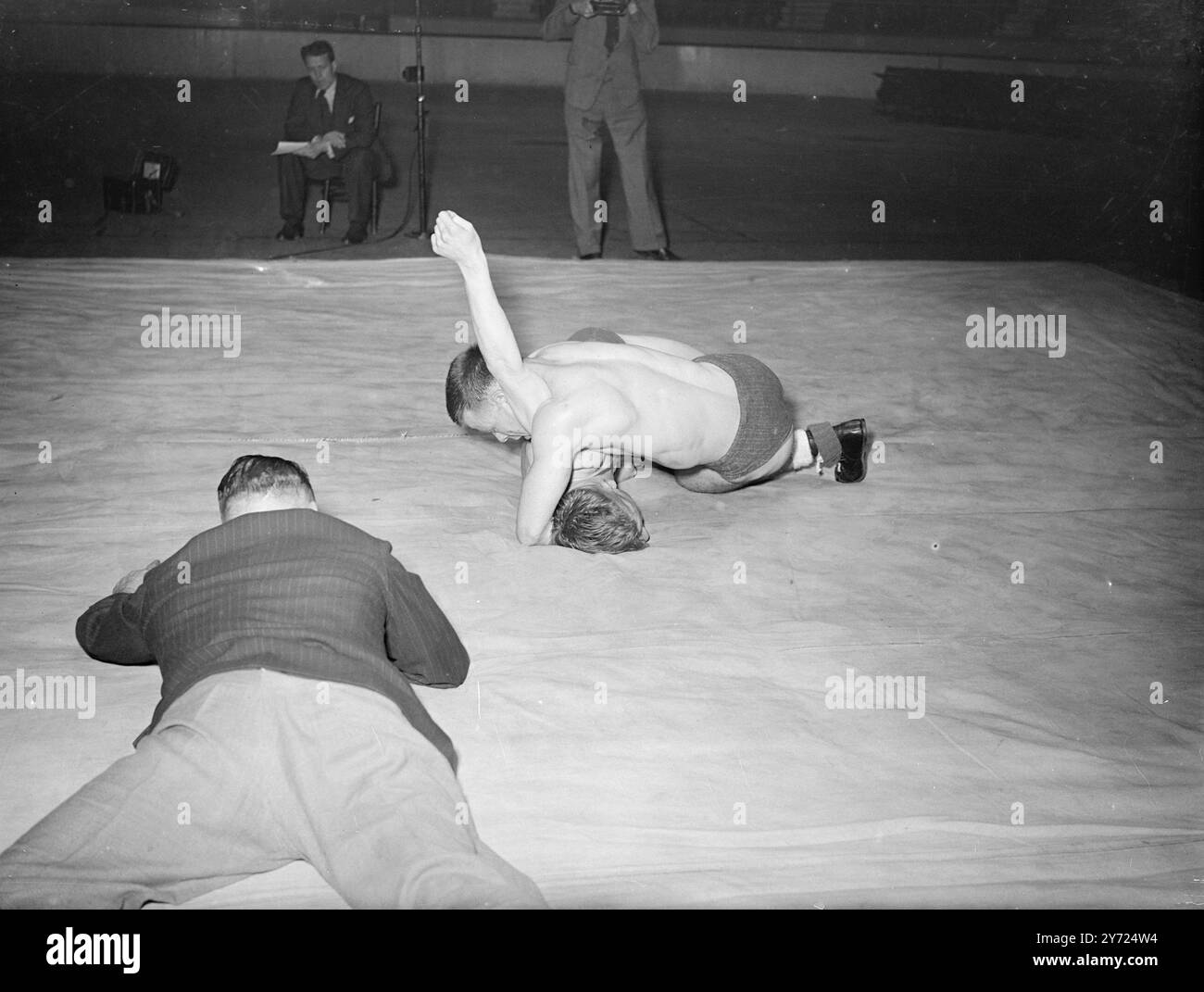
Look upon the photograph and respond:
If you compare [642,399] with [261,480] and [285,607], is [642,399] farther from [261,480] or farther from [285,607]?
[285,607]

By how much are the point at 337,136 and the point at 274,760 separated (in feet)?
14.2

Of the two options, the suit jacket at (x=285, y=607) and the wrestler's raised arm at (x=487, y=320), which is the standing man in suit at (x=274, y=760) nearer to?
the suit jacket at (x=285, y=607)

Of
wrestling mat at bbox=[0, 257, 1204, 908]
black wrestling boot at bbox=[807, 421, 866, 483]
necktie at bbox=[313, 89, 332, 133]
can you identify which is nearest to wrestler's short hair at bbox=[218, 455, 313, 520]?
wrestling mat at bbox=[0, 257, 1204, 908]

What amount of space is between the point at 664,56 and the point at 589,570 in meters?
10.1

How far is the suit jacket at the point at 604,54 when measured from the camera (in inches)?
181

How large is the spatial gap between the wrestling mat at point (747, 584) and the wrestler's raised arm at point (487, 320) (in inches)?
12.3

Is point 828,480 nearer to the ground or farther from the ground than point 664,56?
nearer to the ground

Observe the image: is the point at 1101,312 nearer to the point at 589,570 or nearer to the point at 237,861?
the point at 589,570

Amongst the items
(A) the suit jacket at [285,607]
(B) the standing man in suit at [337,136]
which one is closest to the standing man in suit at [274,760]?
(A) the suit jacket at [285,607]

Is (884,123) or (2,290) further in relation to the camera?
(884,123)

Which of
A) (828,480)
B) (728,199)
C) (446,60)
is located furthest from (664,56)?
(828,480)

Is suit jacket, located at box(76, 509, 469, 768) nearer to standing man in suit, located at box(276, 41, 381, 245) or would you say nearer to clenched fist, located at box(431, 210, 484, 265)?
clenched fist, located at box(431, 210, 484, 265)

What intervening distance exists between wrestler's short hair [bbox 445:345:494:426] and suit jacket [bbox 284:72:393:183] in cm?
331

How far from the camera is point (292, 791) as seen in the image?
4.54 ft
